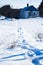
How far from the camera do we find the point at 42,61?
16.4ft

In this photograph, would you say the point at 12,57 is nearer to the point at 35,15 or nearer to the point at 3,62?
the point at 3,62

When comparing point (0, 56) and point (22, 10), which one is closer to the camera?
point (0, 56)

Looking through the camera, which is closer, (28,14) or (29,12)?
(29,12)

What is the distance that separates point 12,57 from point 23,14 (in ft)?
96.8

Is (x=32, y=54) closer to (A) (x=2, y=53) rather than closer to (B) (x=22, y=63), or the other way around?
(B) (x=22, y=63)

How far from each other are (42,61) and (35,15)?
30.2m

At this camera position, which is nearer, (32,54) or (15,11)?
(32,54)

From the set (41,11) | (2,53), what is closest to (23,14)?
(41,11)

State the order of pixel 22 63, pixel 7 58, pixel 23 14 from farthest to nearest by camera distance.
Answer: pixel 23 14 → pixel 7 58 → pixel 22 63

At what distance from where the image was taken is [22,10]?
35.0 meters

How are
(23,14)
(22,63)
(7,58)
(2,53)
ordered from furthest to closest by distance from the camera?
(23,14)
(2,53)
(7,58)
(22,63)

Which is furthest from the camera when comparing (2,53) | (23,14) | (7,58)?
(23,14)

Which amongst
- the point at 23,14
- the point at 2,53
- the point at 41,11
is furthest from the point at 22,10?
the point at 2,53

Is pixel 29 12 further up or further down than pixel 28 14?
further up
